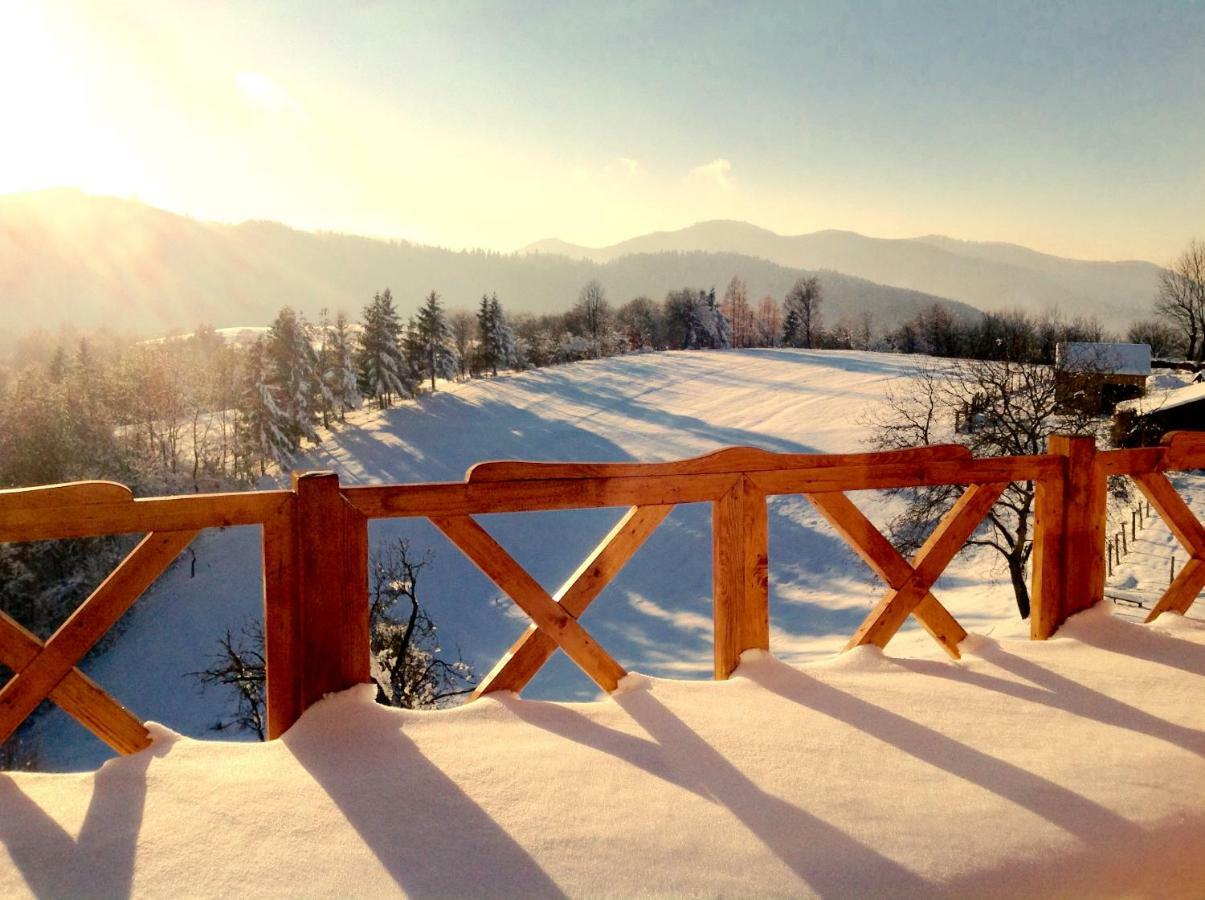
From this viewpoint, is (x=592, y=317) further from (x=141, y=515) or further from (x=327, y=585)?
→ (x=141, y=515)

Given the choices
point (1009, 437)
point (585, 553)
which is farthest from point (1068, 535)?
point (585, 553)

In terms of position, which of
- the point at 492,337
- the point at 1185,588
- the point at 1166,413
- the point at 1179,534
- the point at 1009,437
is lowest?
the point at 1166,413

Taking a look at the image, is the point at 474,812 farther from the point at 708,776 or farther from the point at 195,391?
the point at 195,391

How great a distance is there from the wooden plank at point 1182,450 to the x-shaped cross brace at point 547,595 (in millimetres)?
3149

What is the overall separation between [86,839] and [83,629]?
0.76 m

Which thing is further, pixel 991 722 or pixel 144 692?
pixel 144 692

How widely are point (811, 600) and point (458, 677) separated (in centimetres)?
1354

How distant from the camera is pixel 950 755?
266 centimetres

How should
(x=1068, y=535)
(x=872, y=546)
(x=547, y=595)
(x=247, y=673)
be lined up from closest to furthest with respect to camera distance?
1. (x=547, y=595)
2. (x=872, y=546)
3. (x=1068, y=535)
4. (x=247, y=673)

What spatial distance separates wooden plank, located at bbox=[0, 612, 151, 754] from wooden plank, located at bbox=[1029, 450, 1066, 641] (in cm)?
437

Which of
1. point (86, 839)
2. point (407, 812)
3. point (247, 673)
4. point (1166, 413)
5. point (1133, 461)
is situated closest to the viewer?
point (86, 839)

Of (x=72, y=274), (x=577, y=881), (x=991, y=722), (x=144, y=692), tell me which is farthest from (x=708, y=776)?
(x=72, y=274)

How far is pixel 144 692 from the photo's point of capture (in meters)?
27.7

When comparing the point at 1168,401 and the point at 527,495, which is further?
the point at 1168,401
